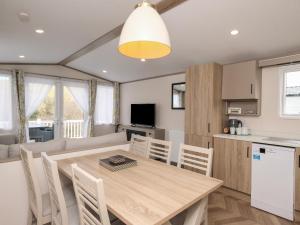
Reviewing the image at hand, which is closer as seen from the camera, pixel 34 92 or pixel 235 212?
pixel 235 212

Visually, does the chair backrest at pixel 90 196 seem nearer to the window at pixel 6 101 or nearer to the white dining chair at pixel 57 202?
the white dining chair at pixel 57 202

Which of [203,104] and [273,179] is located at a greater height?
[203,104]

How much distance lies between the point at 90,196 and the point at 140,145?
1.53m

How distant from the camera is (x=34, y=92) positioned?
5047 millimetres

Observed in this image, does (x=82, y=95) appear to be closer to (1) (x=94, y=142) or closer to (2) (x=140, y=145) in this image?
(1) (x=94, y=142)

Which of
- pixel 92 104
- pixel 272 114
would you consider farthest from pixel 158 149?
pixel 92 104

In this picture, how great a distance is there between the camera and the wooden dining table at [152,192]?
1024 millimetres

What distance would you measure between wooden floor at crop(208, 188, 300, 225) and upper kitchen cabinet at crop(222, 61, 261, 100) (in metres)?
1.61

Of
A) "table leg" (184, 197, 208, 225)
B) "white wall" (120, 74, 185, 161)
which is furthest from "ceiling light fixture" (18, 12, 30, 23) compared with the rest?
"white wall" (120, 74, 185, 161)

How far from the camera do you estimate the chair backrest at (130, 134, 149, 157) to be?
8.25ft

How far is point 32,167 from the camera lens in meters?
1.55

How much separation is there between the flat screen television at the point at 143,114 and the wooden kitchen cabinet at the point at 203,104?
5.34 feet

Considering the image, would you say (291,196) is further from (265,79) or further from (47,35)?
(47,35)

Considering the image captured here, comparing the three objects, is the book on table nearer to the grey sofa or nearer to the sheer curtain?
the grey sofa
